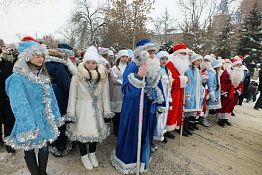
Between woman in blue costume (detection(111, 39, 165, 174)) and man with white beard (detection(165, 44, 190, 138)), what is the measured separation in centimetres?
130

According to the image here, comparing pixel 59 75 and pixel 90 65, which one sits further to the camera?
pixel 59 75

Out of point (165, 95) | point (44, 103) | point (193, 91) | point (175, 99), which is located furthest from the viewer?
point (193, 91)

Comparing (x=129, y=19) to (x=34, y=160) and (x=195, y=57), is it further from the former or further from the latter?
(x=34, y=160)

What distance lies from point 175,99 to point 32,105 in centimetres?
324

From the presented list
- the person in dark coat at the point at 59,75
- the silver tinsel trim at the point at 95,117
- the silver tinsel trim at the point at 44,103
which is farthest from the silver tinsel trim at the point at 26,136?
the person in dark coat at the point at 59,75

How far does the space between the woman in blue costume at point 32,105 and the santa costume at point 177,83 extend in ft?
9.17

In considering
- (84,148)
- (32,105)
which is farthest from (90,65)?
(84,148)

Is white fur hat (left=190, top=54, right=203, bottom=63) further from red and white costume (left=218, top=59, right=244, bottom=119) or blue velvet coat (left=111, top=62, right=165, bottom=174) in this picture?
blue velvet coat (left=111, top=62, right=165, bottom=174)

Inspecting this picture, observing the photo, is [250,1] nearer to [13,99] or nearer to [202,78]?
[202,78]

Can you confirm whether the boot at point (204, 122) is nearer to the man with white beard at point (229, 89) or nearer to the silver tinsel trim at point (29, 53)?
the man with white beard at point (229, 89)

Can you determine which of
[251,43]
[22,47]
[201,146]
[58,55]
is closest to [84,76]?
[58,55]

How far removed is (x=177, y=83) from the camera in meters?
5.11

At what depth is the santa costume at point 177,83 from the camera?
5.12 m

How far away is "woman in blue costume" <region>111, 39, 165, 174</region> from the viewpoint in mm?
3623
